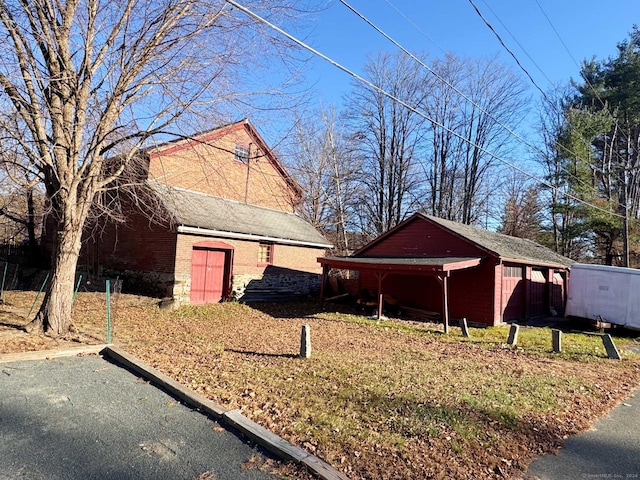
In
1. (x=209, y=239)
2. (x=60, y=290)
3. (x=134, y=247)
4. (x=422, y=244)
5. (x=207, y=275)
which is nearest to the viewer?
(x=60, y=290)

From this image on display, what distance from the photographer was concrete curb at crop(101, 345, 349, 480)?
349 cm

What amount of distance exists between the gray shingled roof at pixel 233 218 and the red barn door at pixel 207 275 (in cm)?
114

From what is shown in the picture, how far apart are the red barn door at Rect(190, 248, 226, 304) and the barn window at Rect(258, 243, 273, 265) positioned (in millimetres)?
2026

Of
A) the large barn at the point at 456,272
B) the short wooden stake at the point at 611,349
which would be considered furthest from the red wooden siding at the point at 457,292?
the short wooden stake at the point at 611,349

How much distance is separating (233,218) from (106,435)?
1371 cm

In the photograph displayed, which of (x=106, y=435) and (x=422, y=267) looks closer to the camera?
(x=106, y=435)

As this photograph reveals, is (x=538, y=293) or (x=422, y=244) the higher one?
(x=422, y=244)

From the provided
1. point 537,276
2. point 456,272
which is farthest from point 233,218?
point 537,276

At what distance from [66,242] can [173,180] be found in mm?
9468

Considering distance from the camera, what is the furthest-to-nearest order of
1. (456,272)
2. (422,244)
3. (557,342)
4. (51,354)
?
1. (422,244)
2. (456,272)
3. (557,342)
4. (51,354)

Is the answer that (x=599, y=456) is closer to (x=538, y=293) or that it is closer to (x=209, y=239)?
(x=209, y=239)

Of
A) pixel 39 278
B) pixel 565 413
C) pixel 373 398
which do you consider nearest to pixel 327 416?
pixel 373 398

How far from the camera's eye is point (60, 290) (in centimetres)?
800

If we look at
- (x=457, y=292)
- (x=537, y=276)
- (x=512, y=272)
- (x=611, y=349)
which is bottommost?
(x=611, y=349)
